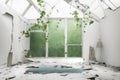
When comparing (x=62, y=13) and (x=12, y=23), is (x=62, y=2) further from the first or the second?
(x=12, y=23)

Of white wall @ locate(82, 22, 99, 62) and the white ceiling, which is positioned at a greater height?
the white ceiling

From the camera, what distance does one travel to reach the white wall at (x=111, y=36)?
8.12m

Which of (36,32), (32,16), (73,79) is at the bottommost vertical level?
(73,79)

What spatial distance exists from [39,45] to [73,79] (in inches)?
293

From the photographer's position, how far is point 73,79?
18.7 ft

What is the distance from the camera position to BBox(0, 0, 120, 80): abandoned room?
22.8 ft

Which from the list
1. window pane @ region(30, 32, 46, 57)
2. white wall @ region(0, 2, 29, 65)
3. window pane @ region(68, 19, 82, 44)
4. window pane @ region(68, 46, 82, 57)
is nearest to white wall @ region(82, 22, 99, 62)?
window pane @ region(68, 19, 82, 44)

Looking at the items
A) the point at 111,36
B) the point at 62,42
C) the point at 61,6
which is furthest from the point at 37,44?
the point at 111,36

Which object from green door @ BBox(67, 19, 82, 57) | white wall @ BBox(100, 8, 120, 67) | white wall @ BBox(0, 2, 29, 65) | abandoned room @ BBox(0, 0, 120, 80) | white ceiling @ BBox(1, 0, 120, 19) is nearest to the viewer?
abandoned room @ BBox(0, 0, 120, 80)

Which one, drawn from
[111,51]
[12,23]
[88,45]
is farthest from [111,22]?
[12,23]

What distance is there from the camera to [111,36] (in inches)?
351

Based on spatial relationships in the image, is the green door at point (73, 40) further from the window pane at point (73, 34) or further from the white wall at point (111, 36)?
the white wall at point (111, 36)

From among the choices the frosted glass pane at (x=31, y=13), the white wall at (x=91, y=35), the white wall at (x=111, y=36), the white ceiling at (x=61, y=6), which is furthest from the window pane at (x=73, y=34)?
the white wall at (x=111, y=36)

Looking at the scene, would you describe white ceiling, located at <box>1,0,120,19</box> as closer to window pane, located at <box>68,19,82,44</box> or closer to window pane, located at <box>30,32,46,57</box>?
window pane, located at <box>68,19,82,44</box>
